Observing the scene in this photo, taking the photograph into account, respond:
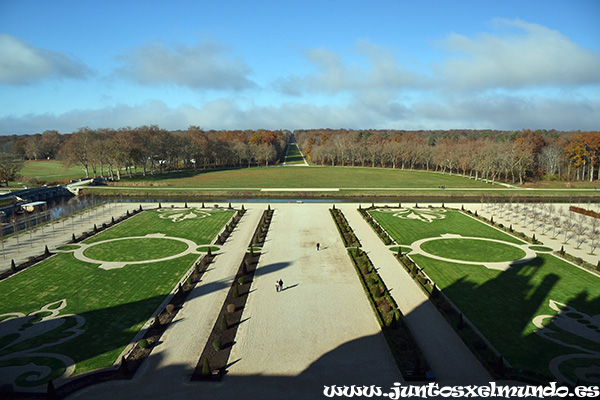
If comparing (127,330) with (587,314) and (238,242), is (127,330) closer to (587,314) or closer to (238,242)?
(238,242)

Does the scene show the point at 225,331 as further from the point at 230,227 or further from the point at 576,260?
the point at 576,260

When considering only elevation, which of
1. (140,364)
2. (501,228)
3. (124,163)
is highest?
(124,163)

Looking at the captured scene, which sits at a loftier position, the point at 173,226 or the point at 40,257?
the point at 173,226

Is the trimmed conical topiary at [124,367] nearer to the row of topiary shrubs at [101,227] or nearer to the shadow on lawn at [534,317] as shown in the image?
the shadow on lawn at [534,317]

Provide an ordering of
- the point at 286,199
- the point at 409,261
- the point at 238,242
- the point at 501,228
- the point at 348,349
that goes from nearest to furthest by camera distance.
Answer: the point at 348,349 → the point at 409,261 → the point at 238,242 → the point at 501,228 → the point at 286,199

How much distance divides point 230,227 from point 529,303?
37.7 metres

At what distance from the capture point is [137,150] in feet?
384

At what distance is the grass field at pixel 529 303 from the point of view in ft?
76.8

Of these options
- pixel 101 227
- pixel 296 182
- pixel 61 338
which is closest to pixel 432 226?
pixel 61 338

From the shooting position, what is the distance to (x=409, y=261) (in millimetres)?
39062

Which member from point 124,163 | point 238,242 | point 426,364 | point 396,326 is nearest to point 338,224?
point 238,242

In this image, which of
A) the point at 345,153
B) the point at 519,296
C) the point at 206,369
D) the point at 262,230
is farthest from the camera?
the point at 345,153

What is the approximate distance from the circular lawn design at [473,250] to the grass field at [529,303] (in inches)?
14.0

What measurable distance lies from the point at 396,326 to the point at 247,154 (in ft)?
502
